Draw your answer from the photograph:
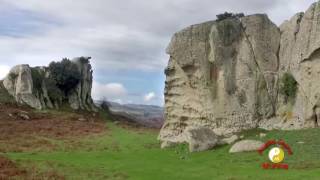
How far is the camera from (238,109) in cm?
4991

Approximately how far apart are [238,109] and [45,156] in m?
18.9

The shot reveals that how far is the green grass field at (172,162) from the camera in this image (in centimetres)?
2974

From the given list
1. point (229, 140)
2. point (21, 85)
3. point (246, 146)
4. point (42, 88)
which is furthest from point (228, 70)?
point (42, 88)

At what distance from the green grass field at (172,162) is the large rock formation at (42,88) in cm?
5704

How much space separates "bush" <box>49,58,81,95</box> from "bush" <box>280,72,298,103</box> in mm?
73927

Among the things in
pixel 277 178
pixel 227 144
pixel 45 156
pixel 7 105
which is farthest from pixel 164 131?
pixel 7 105

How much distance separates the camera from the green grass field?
2974 centimetres

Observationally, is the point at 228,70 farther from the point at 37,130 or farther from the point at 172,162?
the point at 37,130

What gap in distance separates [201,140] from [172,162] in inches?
255

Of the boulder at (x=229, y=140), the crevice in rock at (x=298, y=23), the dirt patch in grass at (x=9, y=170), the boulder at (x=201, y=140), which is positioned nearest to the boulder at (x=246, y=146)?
the boulder at (x=201, y=140)

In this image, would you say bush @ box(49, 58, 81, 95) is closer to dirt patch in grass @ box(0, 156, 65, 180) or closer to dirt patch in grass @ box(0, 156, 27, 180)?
dirt patch in grass @ box(0, 156, 27, 180)

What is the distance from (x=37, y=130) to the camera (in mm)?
65875
